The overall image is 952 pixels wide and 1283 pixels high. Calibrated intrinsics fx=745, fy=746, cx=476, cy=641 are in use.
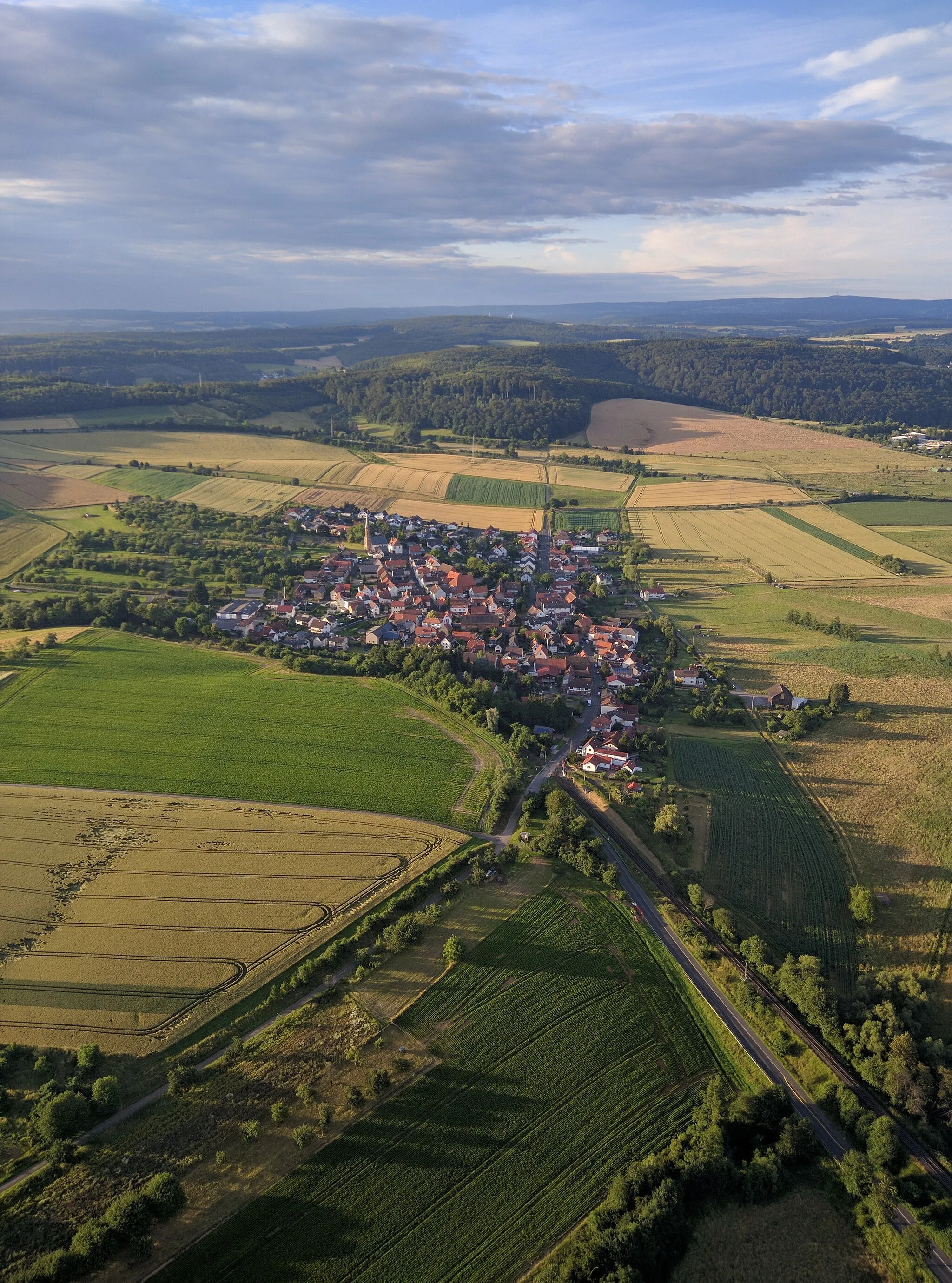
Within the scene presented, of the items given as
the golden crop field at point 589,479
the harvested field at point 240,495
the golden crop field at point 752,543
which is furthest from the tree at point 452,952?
the golden crop field at point 589,479

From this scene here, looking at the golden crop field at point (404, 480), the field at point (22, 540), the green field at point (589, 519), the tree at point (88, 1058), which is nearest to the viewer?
the tree at point (88, 1058)

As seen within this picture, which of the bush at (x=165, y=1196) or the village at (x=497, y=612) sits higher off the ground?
the village at (x=497, y=612)

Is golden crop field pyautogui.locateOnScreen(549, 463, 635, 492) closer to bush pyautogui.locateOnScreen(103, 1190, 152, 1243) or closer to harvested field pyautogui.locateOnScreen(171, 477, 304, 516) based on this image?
harvested field pyautogui.locateOnScreen(171, 477, 304, 516)

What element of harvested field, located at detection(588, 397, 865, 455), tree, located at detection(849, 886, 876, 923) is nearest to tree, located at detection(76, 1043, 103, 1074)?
tree, located at detection(849, 886, 876, 923)

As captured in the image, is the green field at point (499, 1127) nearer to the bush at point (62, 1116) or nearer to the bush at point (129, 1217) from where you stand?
the bush at point (129, 1217)

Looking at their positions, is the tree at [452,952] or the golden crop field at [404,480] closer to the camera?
the tree at [452,952]

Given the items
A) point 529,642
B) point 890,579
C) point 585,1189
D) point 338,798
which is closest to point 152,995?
point 338,798

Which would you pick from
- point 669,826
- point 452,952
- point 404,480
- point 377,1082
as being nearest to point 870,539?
point 404,480
